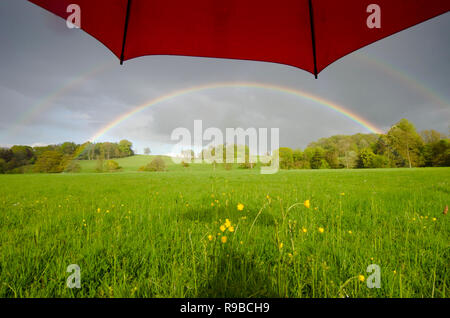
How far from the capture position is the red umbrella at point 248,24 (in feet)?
5.99

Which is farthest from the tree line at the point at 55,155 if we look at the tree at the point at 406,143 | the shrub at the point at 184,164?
the tree at the point at 406,143

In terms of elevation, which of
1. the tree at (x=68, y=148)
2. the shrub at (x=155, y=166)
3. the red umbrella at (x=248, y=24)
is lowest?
the shrub at (x=155, y=166)

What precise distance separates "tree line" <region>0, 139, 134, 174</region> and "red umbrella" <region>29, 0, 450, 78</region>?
165ft

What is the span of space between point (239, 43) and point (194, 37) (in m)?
0.56

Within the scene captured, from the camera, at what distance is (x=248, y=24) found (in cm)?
209

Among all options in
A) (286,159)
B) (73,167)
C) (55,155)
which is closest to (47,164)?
(55,155)

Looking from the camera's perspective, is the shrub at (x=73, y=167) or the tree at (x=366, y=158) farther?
the tree at (x=366, y=158)

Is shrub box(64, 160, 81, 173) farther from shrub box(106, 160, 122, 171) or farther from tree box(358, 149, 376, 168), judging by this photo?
tree box(358, 149, 376, 168)

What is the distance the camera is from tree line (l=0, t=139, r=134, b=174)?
35.5 m

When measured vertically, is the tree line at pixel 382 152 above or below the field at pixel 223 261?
above

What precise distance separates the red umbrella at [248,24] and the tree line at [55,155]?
1984 inches

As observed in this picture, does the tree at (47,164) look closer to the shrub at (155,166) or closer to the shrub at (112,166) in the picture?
the shrub at (112,166)
